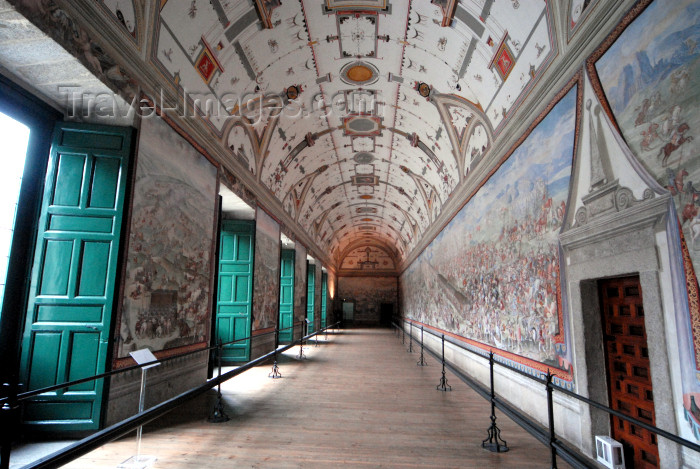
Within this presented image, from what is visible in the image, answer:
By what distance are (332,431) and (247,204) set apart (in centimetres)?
713

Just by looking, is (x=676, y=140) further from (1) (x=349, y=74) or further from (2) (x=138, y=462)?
(1) (x=349, y=74)

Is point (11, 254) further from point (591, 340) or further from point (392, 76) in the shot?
point (392, 76)

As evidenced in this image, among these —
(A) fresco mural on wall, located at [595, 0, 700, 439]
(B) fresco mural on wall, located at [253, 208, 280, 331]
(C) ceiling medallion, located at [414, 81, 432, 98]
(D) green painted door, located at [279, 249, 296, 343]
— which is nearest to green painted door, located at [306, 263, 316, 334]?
(D) green painted door, located at [279, 249, 296, 343]

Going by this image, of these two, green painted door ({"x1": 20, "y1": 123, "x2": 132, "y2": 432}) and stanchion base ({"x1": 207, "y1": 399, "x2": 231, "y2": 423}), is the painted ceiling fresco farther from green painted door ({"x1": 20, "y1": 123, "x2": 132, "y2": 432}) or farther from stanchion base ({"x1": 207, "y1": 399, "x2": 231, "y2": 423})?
stanchion base ({"x1": 207, "y1": 399, "x2": 231, "y2": 423})

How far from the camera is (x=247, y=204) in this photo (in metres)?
11.1

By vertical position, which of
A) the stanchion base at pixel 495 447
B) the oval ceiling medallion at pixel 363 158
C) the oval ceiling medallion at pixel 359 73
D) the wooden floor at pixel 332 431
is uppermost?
the oval ceiling medallion at pixel 359 73

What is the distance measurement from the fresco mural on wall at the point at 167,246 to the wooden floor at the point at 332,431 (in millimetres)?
1451

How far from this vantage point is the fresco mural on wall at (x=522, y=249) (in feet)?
19.4

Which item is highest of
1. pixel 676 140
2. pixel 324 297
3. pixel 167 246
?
pixel 676 140

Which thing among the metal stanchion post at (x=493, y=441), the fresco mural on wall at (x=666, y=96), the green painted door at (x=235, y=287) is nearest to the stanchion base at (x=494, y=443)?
the metal stanchion post at (x=493, y=441)

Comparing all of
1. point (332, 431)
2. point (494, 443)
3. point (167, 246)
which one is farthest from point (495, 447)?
point (167, 246)

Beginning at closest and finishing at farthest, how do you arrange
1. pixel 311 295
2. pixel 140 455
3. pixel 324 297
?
pixel 140 455, pixel 311 295, pixel 324 297

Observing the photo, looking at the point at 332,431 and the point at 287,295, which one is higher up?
the point at 287,295

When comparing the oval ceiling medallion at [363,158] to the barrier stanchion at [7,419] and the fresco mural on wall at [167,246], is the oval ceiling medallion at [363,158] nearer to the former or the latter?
the fresco mural on wall at [167,246]
